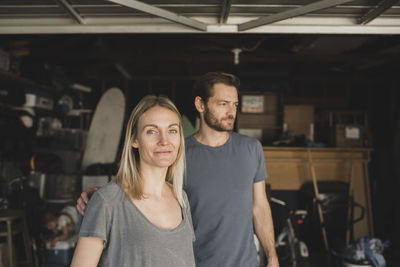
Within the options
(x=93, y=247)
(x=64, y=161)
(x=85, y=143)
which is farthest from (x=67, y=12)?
(x=85, y=143)

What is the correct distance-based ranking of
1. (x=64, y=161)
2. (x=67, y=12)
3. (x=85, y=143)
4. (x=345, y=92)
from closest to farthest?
(x=67, y=12) < (x=64, y=161) < (x=85, y=143) < (x=345, y=92)

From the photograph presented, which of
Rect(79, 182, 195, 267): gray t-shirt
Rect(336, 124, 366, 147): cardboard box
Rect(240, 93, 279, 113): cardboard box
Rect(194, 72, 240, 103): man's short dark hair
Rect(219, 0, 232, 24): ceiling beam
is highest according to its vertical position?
Rect(219, 0, 232, 24): ceiling beam

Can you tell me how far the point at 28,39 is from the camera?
476 centimetres

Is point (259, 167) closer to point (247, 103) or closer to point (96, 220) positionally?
point (96, 220)

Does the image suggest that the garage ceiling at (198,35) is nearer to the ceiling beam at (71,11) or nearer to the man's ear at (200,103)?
the ceiling beam at (71,11)

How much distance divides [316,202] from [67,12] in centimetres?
414

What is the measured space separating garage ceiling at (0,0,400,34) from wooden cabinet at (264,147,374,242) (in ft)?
10.8

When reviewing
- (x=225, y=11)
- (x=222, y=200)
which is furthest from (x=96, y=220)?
(x=225, y=11)

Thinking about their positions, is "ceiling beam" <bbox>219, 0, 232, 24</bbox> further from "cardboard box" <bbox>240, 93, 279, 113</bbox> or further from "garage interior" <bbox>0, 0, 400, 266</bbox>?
"cardboard box" <bbox>240, 93, 279, 113</bbox>

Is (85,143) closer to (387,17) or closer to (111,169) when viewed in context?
(111,169)

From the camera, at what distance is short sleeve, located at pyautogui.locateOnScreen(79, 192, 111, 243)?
1089 mm

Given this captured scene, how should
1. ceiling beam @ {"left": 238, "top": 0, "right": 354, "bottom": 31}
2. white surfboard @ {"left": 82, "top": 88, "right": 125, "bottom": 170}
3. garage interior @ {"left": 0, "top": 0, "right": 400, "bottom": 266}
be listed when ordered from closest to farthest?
ceiling beam @ {"left": 238, "top": 0, "right": 354, "bottom": 31} → garage interior @ {"left": 0, "top": 0, "right": 400, "bottom": 266} → white surfboard @ {"left": 82, "top": 88, "right": 125, "bottom": 170}

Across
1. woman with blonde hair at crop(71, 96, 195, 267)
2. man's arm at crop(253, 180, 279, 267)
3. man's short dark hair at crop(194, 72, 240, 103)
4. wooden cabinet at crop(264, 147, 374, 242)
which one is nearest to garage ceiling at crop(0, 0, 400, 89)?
man's short dark hair at crop(194, 72, 240, 103)

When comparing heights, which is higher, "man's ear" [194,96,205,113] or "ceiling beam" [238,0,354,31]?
"ceiling beam" [238,0,354,31]
